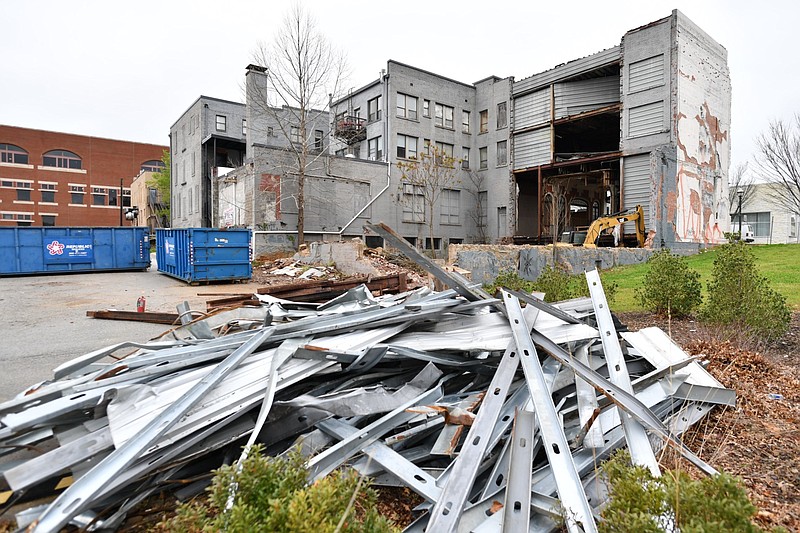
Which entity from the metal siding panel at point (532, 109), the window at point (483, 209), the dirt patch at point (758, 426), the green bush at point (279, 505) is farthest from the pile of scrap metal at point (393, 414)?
the window at point (483, 209)

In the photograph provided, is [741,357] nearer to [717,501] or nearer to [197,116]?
[717,501]

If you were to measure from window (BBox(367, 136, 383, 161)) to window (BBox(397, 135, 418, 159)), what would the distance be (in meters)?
1.30

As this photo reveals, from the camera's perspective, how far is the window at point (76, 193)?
5319 centimetres

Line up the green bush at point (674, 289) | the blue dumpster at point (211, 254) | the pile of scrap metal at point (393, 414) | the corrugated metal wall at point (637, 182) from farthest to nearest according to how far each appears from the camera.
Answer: the corrugated metal wall at point (637, 182) < the blue dumpster at point (211, 254) < the green bush at point (674, 289) < the pile of scrap metal at point (393, 414)

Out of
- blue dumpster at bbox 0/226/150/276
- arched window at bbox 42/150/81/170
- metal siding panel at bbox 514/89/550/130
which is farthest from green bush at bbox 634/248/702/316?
arched window at bbox 42/150/81/170

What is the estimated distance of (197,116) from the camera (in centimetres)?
3306

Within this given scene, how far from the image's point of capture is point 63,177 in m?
52.9

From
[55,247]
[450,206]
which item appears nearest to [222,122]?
[55,247]

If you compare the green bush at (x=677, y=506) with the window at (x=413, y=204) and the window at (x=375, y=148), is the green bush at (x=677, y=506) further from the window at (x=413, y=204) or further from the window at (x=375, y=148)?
the window at (x=375, y=148)

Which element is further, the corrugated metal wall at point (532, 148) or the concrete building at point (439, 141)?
the concrete building at point (439, 141)

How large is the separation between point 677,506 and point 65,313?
461 inches

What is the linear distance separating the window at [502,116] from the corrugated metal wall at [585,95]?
4.22 m

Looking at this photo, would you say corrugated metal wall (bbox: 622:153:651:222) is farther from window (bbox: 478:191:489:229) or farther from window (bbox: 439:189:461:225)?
window (bbox: 439:189:461:225)

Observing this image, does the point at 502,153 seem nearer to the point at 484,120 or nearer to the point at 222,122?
the point at 484,120
